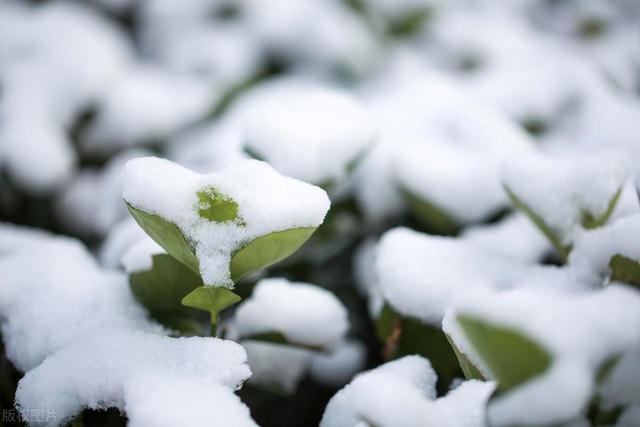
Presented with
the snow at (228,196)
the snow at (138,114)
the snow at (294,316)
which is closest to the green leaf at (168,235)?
the snow at (228,196)

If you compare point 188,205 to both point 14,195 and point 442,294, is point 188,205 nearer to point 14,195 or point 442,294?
point 442,294

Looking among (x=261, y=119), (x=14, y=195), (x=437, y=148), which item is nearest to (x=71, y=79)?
(x=14, y=195)

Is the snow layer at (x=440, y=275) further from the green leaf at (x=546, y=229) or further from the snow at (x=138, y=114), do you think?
the snow at (x=138, y=114)

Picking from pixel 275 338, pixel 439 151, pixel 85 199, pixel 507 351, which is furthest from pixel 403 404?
pixel 85 199

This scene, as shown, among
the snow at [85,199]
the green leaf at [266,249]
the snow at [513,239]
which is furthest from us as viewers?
the snow at [85,199]

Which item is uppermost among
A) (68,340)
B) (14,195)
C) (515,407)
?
(515,407)

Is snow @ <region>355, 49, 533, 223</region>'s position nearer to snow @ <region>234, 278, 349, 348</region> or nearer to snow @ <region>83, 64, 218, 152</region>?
snow @ <region>234, 278, 349, 348</region>
